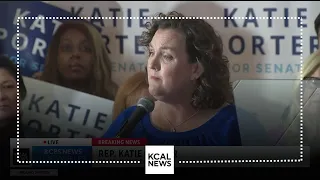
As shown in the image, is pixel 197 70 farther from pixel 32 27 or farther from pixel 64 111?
pixel 32 27

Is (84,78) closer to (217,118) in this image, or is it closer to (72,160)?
(72,160)

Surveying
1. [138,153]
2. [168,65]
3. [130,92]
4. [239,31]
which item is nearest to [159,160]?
[138,153]

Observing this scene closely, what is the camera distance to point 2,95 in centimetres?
221

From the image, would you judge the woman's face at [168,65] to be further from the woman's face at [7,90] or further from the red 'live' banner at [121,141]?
the woman's face at [7,90]

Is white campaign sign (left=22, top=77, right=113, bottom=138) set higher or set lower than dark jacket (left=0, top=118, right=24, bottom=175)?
higher

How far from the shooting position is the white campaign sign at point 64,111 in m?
2.19

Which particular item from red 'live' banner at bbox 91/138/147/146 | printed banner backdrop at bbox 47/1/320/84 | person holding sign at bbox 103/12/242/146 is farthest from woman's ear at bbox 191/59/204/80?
red 'live' banner at bbox 91/138/147/146

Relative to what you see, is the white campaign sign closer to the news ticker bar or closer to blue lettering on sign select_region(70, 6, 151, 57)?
the news ticker bar

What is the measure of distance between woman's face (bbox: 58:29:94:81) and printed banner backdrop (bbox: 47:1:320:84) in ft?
0.33

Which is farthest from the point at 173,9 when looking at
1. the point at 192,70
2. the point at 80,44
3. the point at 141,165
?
the point at 141,165

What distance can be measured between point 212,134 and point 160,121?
256 mm

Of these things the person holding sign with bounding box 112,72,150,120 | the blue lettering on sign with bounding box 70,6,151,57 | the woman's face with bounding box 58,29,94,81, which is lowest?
the person holding sign with bounding box 112,72,150,120

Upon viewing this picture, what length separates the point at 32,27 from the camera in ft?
7.17

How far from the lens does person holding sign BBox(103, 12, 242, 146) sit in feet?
7.07
